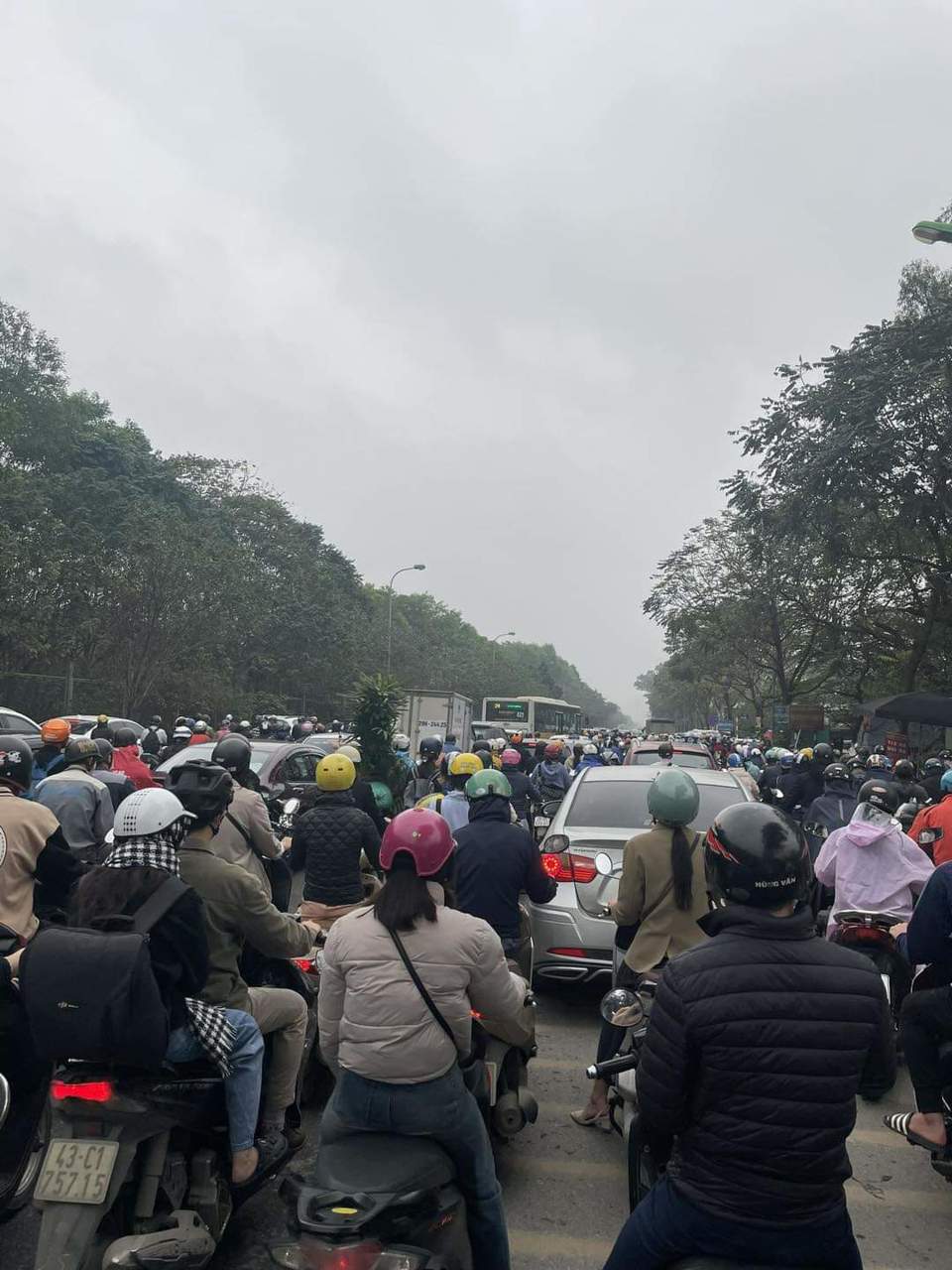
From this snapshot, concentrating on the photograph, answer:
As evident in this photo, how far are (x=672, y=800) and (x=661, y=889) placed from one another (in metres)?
0.39

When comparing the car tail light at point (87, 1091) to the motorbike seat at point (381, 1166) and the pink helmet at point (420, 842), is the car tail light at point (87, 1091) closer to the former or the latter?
the motorbike seat at point (381, 1166)

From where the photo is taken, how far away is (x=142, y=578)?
30422 millimetres

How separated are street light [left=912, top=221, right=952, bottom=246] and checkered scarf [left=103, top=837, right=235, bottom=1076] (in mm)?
11066

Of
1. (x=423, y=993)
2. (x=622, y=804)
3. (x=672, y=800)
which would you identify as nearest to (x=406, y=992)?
(x=423, y=993)

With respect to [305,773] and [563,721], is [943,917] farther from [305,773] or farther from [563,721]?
[563,721]

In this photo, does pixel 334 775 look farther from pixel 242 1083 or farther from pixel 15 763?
pixel 242 1083

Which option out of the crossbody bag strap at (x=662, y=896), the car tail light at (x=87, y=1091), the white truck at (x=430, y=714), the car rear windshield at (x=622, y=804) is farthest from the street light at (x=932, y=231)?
the white truck at (x=430, y=714)

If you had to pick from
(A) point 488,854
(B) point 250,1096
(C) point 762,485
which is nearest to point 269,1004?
(B) point 250,1096

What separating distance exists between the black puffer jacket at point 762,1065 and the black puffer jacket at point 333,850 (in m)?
3.40

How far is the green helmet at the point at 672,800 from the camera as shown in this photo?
15.0 ft

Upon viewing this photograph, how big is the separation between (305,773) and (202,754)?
7.58ft

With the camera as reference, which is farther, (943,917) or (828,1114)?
(943,917)

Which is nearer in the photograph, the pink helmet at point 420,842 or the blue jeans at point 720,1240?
the blue jeans at point 720,1240

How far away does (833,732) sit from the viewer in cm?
3884
